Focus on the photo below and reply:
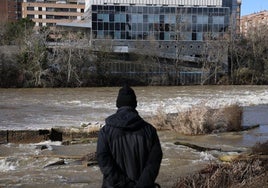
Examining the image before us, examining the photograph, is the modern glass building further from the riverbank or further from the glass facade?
the riverbank

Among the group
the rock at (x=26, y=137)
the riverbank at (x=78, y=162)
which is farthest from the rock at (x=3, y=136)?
the riverbank at (x=78, y=162)

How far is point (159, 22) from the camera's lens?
238 ft

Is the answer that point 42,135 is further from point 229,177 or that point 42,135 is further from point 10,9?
point 10,9

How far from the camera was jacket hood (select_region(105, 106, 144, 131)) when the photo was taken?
4.20m

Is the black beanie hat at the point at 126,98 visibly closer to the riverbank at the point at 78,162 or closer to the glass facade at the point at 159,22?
the riverbank at the point at 78,162

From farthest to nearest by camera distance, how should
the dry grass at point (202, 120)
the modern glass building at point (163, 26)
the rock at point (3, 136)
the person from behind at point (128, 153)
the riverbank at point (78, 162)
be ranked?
1. the modern glass building at point (163, 26)
2. the dry grass at point (202, 120)
3. the rock at point (3, 136)
4. the riverbank at point (78, 162)
5. the person from behind at point (128, 153)

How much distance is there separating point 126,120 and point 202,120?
50.4ft

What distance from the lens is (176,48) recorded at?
71.2m

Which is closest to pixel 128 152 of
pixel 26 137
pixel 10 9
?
pixel 26 137

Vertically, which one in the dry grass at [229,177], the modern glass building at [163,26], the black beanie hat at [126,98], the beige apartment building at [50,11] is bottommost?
the dry grass at [229,177]

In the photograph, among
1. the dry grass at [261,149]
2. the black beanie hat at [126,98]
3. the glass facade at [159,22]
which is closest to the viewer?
the black beanie hat at [126,98]

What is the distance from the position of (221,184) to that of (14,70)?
174 feet

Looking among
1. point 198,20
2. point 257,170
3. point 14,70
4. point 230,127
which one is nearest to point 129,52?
point 198,20

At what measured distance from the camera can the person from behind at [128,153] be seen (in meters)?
4.16
